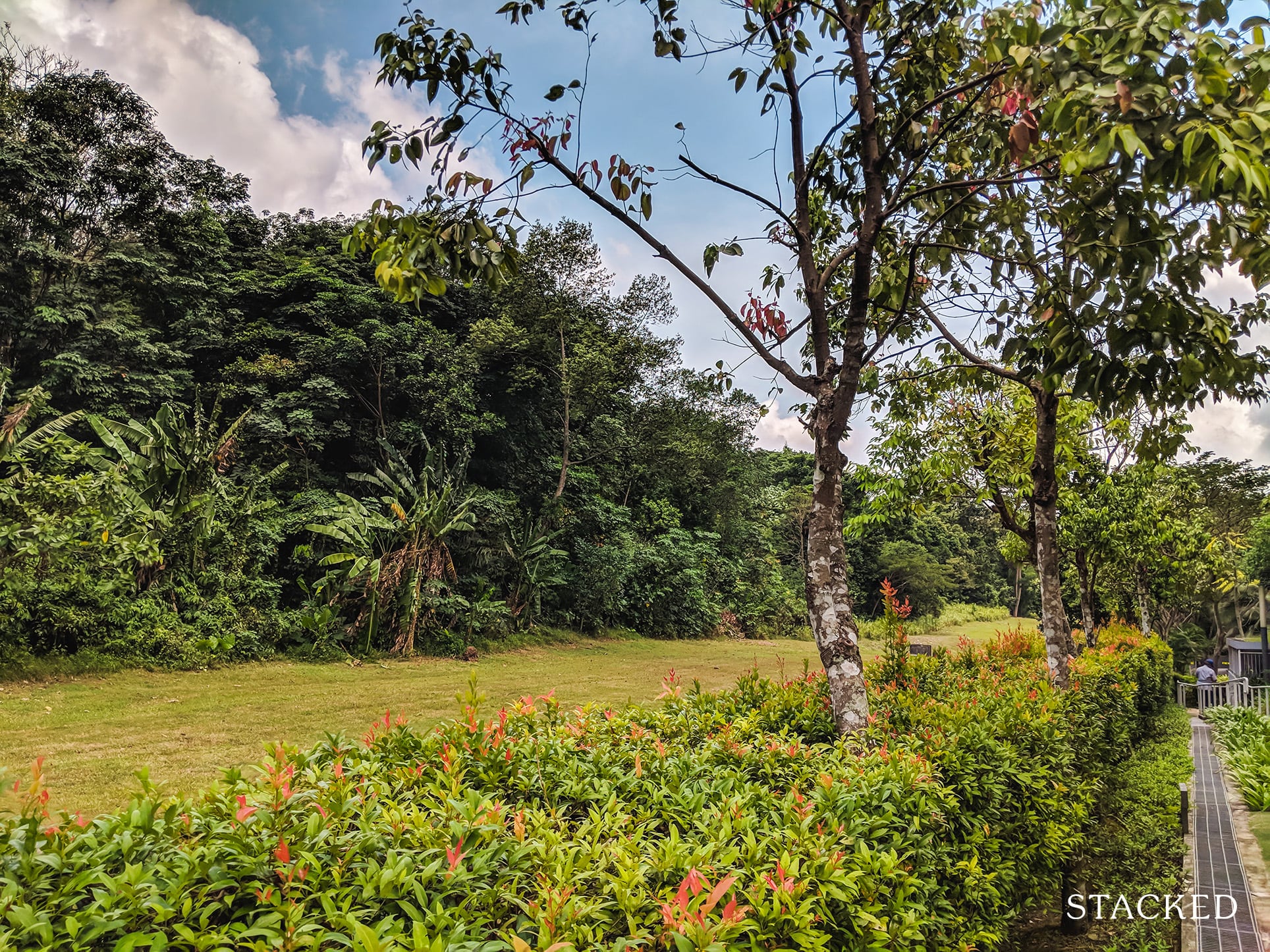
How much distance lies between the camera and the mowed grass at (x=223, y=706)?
6070 mm

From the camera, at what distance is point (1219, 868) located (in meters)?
4.51

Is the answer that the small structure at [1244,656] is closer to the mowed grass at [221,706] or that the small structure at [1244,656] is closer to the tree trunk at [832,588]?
the mowed grass at [221,706]

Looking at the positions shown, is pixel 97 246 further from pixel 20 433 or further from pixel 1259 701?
pixel 1259 701

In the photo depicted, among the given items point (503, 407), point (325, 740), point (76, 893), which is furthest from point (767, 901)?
point (503, 407)

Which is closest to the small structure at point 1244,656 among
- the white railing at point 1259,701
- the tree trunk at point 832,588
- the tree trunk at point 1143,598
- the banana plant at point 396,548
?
the white railing at point 1259,701

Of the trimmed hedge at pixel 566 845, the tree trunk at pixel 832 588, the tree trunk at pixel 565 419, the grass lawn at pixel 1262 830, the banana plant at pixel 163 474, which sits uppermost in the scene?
the tree trunk at pixel 565 419

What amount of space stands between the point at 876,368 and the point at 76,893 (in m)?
6.36

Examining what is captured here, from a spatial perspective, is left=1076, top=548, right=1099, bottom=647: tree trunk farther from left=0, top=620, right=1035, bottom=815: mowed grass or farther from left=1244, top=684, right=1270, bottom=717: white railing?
left=0, top=620, right=1035, bottom=815: mowed grass

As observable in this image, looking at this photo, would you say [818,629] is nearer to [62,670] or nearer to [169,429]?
[62,670]

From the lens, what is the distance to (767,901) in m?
1.65

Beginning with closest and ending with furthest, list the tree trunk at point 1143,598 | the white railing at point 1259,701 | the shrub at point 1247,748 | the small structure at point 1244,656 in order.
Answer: the shrub at point 1247,748, the white railing at point 1259,701, the tree trunk at point 1143,598, the small structure at point 1244,656

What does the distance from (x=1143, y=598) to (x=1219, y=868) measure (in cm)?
1294

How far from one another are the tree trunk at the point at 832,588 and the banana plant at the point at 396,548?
10309 millimetres

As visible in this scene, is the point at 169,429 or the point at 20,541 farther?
the point at 169,429
